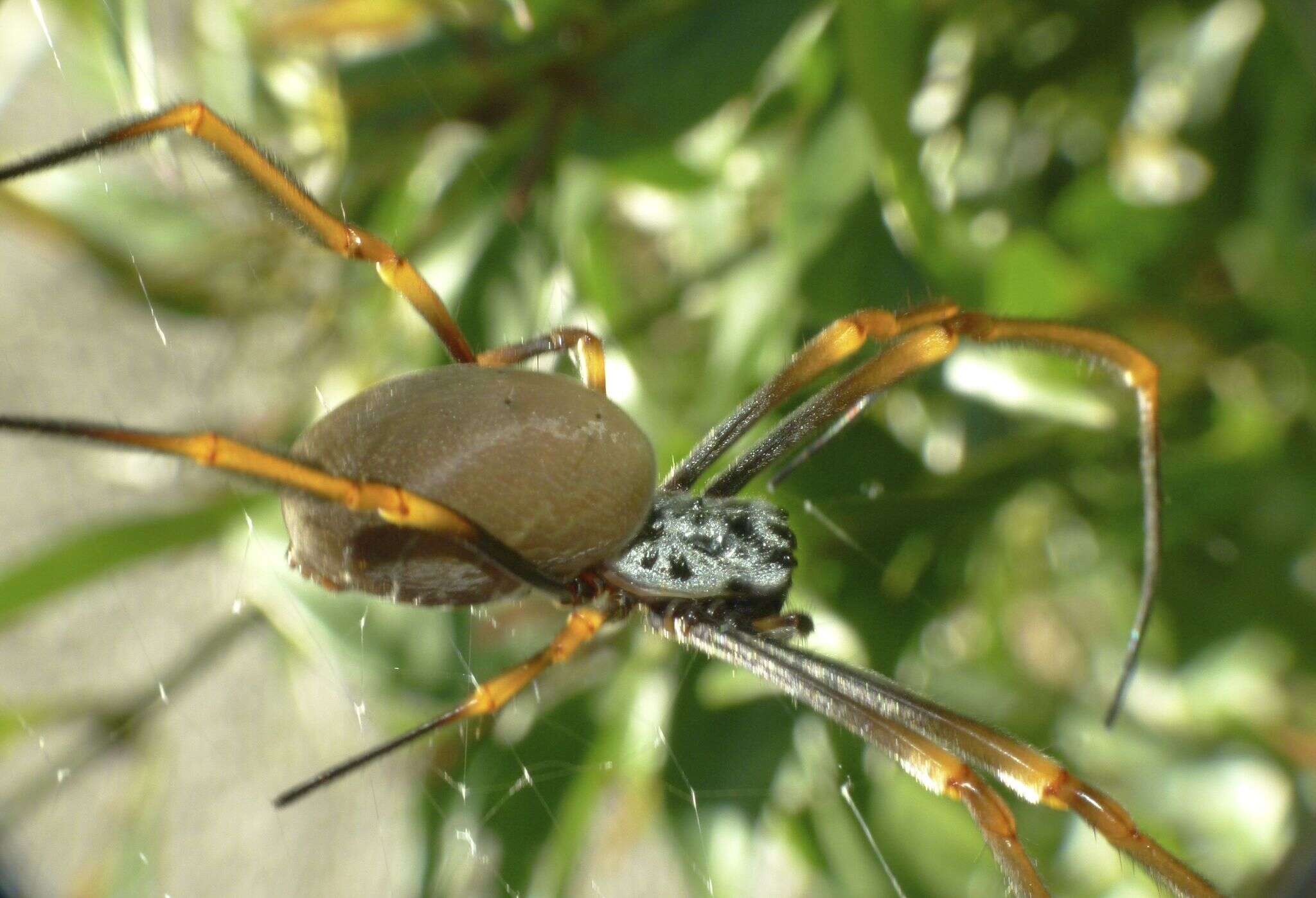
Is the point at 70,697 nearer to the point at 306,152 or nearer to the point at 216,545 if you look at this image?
the point at 216,545

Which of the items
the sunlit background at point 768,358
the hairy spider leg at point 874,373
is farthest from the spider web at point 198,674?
the hairy spider leg at point 874,373

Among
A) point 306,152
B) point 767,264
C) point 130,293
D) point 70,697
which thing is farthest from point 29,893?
point 767,264

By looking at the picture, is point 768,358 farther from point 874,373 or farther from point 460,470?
point 460,470

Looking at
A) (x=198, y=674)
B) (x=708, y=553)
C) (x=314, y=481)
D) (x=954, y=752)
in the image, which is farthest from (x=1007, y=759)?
(x=198, y=674)

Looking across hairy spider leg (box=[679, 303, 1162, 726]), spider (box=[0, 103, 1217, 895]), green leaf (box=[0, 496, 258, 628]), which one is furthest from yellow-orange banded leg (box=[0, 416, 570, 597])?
green leaf (box=[0, 496, 258, 628])

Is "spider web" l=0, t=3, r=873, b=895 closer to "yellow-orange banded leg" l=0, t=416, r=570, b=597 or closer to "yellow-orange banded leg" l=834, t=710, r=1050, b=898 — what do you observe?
"yellow-orange banded leg" l=0, t=416, r=570, b=597

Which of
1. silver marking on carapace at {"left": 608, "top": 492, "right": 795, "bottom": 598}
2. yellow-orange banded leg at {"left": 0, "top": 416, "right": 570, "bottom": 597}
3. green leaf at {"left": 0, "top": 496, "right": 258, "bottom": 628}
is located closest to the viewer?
yellow-orange banded leg at {"left": 0, "top": 416, "right": 570, "bottom": 597}

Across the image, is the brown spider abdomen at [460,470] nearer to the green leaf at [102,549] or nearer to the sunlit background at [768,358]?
the sunlit background at [768,358]
